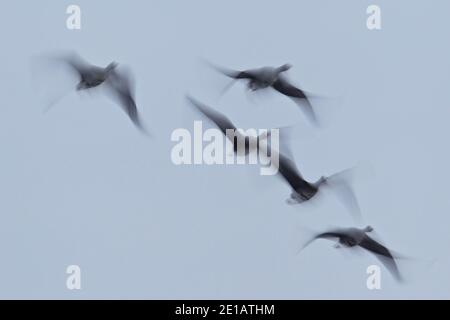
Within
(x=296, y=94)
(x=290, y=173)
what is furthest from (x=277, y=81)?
(x=290, y=173)

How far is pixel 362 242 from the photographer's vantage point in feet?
5.03

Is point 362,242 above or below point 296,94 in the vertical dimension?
below

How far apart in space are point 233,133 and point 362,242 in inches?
11.7

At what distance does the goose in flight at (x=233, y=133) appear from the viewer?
1.53 metres

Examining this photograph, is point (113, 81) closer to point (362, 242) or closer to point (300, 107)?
point (300, 107)

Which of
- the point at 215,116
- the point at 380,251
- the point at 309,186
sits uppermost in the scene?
the point at 215,116

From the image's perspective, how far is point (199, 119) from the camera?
1.53 meters

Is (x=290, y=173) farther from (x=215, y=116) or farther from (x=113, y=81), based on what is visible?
(x=113, y=81)

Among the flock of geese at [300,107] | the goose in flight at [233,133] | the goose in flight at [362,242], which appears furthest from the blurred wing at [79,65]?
the goose in flight at [362,242]

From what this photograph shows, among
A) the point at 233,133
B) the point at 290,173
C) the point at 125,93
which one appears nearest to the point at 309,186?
the point at 290,173

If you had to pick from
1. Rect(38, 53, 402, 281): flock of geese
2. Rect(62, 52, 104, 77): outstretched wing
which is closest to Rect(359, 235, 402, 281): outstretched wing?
Rect(38, 53, 402, 281): flock of geese

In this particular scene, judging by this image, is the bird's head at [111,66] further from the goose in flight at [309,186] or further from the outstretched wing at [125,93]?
the goose in flight at [309,186]

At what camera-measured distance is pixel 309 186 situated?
5.03 ft
